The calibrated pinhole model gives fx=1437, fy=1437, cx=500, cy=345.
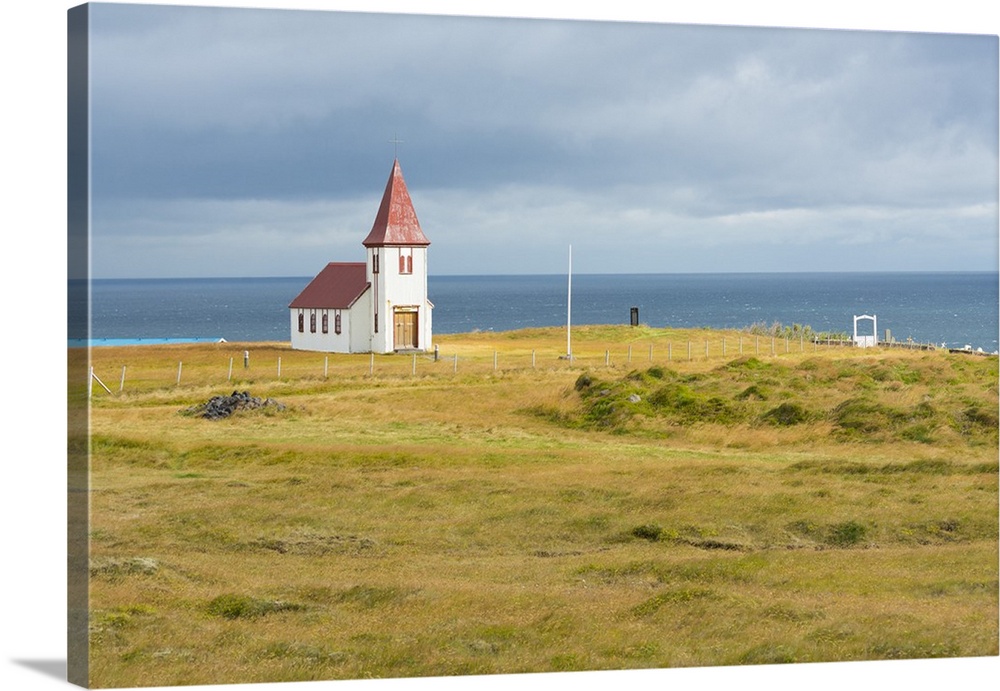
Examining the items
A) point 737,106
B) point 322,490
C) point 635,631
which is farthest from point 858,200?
point 322,490

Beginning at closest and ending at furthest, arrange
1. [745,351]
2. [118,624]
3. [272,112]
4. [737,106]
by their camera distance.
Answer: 1. [118,624]
2. [272,112]
3. [737,106]
4. [745,351]

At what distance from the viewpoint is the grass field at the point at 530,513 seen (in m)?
10.2

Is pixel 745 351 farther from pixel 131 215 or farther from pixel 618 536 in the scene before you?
pixel 131 215

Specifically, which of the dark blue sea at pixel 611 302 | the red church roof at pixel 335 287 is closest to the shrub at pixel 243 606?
the dark blue sea at pixel 611 302

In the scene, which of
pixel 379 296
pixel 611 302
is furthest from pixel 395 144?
pixel 611 302

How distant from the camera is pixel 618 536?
12219mm

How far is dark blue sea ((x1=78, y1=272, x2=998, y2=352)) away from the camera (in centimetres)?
1191

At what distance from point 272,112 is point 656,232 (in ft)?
11.7

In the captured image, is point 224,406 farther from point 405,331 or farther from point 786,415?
point 786,415

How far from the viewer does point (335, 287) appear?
12.4 m

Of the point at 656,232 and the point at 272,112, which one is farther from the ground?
the point at 272,112

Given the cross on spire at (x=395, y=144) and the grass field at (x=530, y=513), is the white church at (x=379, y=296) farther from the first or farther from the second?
the grass field at (x=530, y=513)

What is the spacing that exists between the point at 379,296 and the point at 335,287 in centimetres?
66

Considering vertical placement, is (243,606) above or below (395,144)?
below
